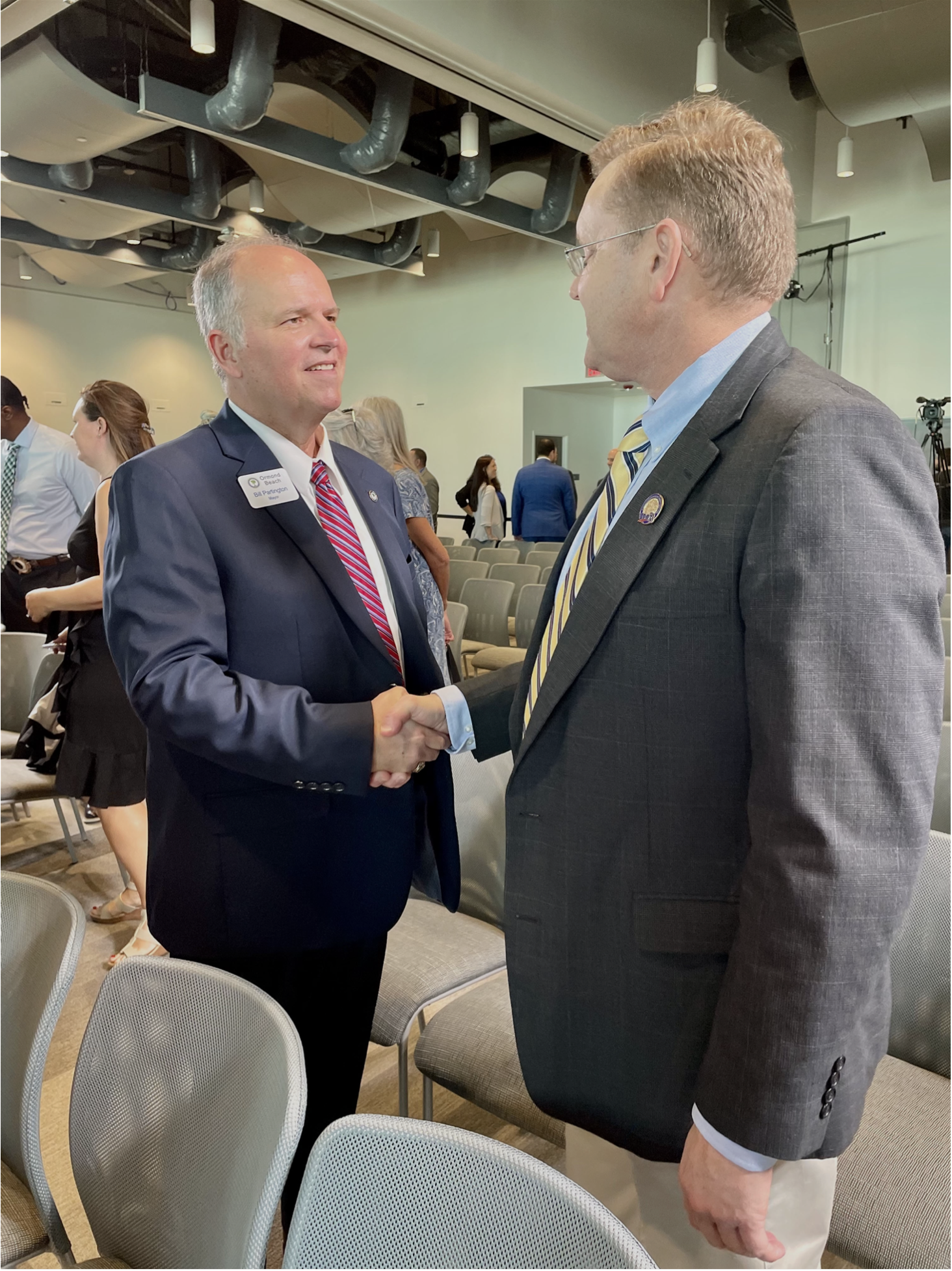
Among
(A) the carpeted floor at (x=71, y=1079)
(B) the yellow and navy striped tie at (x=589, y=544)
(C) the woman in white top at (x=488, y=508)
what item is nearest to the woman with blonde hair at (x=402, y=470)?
(A) the carpeted floor at (x=71, y=1079)

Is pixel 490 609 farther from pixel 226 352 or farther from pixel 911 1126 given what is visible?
pixel 911 1126

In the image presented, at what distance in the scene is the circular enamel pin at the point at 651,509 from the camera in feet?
3.28

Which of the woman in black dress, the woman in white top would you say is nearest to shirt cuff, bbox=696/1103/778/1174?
the woman in black dress

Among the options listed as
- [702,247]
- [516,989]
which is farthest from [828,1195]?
[702,247]

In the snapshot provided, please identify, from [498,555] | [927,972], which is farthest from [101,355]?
[927,972]

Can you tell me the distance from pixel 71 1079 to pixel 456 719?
1.89 metres

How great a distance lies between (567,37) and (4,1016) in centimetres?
687

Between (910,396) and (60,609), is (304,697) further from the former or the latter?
(910,396)

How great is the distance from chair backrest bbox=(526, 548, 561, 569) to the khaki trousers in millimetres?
6208

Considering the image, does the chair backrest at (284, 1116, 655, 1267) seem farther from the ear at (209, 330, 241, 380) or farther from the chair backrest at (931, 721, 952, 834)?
the chair backrest at (931, 721, 952, 834)

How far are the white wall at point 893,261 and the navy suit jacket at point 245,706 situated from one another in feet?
33.0

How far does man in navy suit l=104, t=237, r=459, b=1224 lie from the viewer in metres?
1.38

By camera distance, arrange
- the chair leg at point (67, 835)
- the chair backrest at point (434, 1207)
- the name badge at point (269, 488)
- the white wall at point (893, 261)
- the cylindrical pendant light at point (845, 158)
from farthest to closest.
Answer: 1. the white wall at point (893, 261)
2. the cylindrical pendant light at point (845, 158)
3. the chair leg at point (67, 835)
4. the name badge at point (269, 488)
5. the chair backrest at point (434, 1207)

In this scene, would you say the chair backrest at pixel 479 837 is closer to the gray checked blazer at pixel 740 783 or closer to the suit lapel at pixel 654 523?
the gray checked blazer at pixel 740 783
